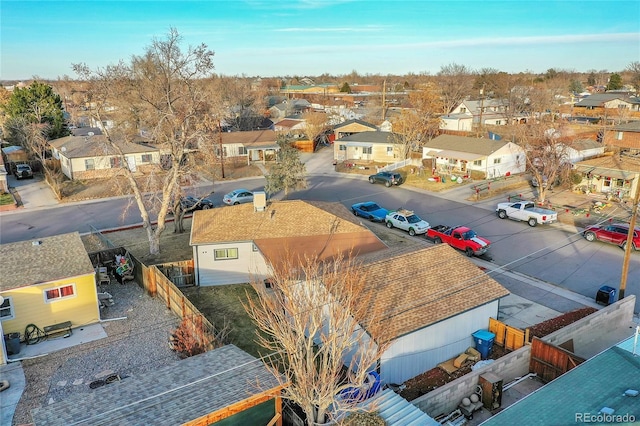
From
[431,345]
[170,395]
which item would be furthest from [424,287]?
[170,395]

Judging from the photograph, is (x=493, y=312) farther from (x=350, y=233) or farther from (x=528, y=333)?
(x=350, y=233)

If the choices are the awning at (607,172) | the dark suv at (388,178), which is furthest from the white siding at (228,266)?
the awning at (607,172)

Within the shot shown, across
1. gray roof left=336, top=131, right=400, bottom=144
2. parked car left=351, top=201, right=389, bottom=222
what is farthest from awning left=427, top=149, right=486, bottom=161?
parked car left=351, top=201, right=389, bottom=222

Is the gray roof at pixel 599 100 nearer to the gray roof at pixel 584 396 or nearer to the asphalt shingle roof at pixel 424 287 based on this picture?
the asphalt shingle roof at pixel 424 287

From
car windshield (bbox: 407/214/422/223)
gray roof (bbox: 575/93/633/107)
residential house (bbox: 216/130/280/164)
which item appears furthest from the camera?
gray roof (bbox: 575/93/633/107)

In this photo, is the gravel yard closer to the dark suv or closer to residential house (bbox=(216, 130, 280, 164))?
the dark suv
